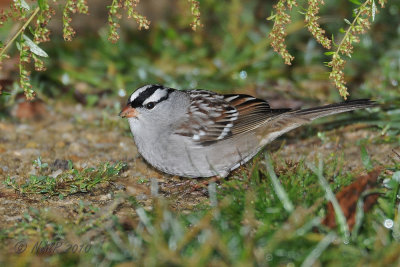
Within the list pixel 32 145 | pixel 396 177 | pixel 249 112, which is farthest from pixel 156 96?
pixel 396 177

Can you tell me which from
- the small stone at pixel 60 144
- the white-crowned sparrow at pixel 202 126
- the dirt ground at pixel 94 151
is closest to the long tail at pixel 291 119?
the white-crowned sparrow at pixel 202 126

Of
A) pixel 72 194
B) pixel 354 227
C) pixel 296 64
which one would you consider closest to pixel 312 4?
pixel 354 227

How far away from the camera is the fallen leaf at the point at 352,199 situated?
10.2 feet

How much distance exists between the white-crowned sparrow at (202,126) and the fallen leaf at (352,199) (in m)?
0.89

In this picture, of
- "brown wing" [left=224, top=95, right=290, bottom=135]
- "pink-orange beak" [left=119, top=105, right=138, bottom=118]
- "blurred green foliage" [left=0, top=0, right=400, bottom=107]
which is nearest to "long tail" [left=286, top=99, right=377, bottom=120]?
"brown wing" [left=224, top=95, right=290, bottom=135]

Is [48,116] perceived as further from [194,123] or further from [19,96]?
[194,123]

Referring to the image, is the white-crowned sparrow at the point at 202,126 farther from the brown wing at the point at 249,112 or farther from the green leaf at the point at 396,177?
the green leaf at the point at 396,177

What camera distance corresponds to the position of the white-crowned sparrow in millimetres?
3975

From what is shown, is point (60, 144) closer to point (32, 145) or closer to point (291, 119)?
point (32, 145)

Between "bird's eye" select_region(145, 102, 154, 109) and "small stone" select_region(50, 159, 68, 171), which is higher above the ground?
"bird's eye" select_region(145, 102, 154, 109)

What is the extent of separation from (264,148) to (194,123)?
0.75 m

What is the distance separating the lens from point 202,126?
4188 mm

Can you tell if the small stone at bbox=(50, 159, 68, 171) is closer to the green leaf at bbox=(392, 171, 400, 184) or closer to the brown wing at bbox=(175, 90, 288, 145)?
the brown wing at bbox=(175, 90, 288, 145)

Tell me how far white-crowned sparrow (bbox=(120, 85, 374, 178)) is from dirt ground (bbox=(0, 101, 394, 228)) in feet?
0.62
